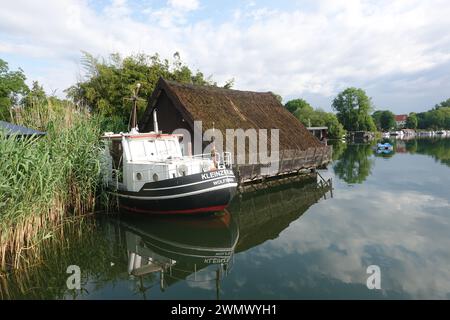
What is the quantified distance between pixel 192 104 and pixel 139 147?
6503mm

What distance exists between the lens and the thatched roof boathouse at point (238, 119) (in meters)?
17.9

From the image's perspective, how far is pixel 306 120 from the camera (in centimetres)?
6756

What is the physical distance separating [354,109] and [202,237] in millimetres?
84841

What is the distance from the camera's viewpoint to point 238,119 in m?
20.7

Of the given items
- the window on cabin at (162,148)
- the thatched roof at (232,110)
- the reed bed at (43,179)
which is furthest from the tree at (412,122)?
the reed bed at (43,179)

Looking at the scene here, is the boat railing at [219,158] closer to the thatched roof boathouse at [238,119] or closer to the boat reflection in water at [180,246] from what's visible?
the thatched roof boathouse at [238,119]

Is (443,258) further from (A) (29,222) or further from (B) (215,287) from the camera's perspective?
(A) (29,222)

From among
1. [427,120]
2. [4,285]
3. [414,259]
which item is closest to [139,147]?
[4,285]

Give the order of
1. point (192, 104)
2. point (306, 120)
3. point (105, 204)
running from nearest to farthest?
point (105, 204) < point (192, 104) < point (306, 120)

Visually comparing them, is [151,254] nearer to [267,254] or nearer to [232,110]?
[267,254]

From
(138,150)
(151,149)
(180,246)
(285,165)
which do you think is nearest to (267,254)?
(180,246)

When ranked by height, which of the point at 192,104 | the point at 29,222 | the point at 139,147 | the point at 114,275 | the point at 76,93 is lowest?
the point at 114,275

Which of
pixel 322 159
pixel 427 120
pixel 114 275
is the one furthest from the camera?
pixel 427 120

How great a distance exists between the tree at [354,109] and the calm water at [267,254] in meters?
74.3
